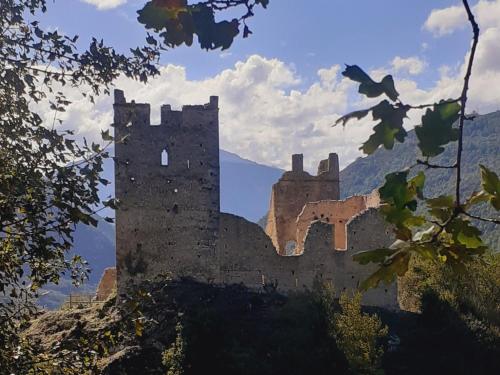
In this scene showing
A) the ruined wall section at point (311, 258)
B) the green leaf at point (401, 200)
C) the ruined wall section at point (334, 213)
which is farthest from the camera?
the ruined wall section at point (334, 213)

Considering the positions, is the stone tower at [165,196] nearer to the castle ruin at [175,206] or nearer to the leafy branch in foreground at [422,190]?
the castle ruin at [175,206]

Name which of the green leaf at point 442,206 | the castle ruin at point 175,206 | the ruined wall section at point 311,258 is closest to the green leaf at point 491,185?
the green leaf at point 442,206

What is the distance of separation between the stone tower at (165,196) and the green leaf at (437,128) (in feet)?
56.0

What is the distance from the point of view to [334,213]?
2366cm

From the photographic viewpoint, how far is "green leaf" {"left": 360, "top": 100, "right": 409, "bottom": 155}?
2115mm

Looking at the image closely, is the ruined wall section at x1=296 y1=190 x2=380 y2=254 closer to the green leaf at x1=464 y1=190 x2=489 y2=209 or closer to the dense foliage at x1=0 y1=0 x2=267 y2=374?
the dense foliage at x1=0 y1=0 x2=267 y2=374

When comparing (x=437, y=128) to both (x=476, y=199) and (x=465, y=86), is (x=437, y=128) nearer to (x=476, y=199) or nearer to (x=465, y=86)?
(x=465, y=86)

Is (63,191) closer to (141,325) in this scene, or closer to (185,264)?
(141,325)

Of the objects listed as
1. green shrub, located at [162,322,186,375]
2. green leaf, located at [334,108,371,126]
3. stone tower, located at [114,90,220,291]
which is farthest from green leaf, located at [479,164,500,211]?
stone tower, located at [114,90,220,291]

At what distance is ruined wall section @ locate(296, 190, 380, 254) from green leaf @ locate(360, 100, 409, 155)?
20779 millimetres

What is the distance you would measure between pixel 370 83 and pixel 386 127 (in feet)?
0.46

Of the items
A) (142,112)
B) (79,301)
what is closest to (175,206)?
(142,112)

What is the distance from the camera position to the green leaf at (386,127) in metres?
2.12

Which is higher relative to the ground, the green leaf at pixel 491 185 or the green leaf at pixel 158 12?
the green leaf at pixel 158 12
